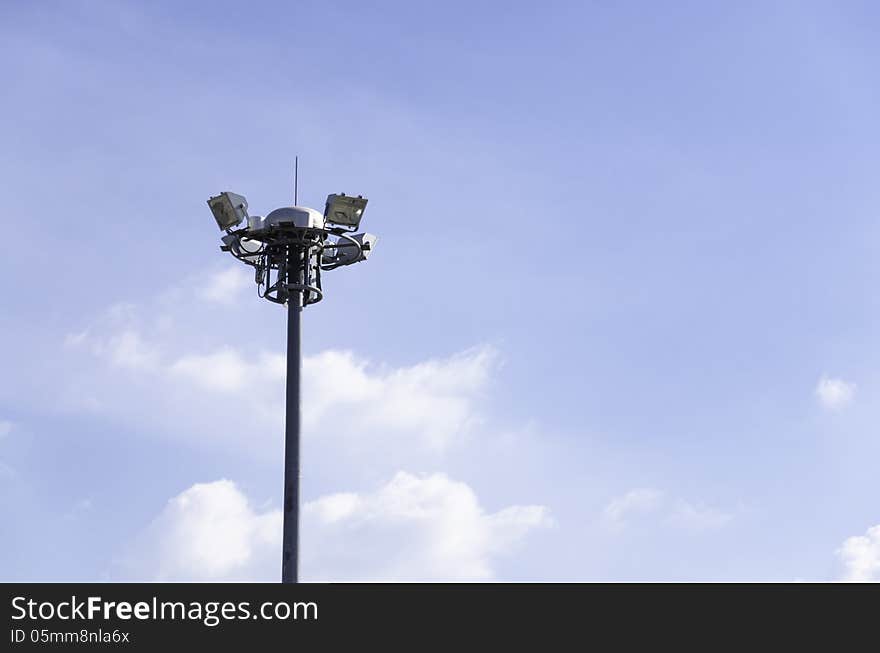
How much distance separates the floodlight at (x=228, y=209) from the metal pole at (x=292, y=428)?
8.03ft

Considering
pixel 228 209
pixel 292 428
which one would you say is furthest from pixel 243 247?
pixel 292 428

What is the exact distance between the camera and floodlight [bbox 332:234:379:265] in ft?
169

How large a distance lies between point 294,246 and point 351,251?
2376mm

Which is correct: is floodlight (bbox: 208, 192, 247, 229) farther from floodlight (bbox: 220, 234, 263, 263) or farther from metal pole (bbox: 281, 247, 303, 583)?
metal pole (bbox: 281, 247, 303, 583)

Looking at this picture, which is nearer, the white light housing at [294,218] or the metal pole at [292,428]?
the metal pole at [292,428]

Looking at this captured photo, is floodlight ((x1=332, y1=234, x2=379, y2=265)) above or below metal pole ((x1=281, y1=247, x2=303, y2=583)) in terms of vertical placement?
above

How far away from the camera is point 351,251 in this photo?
169ft

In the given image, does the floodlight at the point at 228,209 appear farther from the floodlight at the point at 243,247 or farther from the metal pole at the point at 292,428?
the metal pole at the point at 292,428

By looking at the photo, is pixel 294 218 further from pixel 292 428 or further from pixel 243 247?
pixel 292 428

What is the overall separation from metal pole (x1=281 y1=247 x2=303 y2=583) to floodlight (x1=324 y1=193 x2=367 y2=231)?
1.98 metres

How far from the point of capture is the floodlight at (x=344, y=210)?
166 feet
